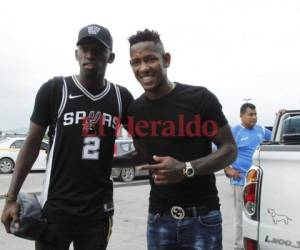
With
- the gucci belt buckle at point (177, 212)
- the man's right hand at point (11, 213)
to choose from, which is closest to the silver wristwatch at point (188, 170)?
the gucci belt buckle at point (177, 212)

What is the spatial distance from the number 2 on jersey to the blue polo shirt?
124 inches

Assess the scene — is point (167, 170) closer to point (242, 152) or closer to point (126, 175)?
point (242, 152)

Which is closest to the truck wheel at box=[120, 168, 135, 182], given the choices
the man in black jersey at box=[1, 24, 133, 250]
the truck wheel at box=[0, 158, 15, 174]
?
the truck wheel at box=[0, 158, 15, 174]

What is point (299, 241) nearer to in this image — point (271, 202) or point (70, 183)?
point (271, 202)

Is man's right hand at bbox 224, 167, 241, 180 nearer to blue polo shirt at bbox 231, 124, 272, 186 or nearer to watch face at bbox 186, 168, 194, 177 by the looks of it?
blue polo shirt at bbox 231, 124, 272, 186

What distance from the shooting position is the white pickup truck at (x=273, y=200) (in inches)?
100

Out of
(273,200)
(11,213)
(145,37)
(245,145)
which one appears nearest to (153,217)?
(273,200)

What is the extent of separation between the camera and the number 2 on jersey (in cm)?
275

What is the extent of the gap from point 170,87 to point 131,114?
31 cm

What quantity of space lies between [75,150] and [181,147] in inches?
24.7

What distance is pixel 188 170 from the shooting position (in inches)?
94.6

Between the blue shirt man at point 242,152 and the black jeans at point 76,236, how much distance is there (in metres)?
2.96

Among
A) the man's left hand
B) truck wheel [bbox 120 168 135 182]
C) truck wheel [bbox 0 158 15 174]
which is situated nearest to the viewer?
the man's left hand

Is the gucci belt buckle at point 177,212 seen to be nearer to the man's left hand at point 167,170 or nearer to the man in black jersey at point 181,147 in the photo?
the man in black jersey at point 181,147
